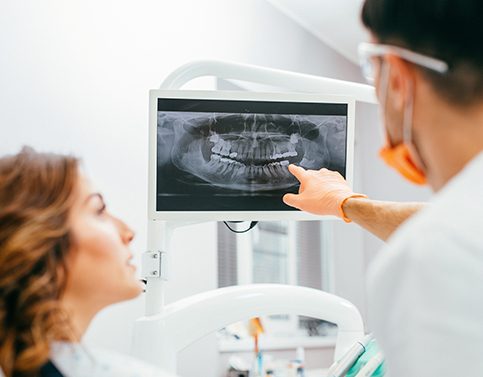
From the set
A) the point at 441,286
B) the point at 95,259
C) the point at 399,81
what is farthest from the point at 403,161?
the point at 95,259

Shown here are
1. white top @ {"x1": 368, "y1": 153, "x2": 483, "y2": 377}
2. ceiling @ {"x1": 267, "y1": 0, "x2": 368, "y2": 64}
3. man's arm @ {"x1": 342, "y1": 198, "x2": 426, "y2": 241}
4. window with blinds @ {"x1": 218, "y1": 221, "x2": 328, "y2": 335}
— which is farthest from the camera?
ceiling @ {"x1": 267, "y1": 0, "x2": 368, "y2": 64}

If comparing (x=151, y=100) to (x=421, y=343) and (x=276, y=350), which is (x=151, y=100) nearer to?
(x=421, y=343)

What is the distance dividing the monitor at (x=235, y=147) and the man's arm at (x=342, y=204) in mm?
37

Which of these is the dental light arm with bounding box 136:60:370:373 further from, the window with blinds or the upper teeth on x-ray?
the window with blinds

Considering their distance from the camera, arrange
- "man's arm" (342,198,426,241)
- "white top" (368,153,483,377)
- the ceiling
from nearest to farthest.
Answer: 1. "white top" (368,153,483,377)
2. "man's arm" (342,198,426,241)
3. the ceiling

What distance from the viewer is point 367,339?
196cm

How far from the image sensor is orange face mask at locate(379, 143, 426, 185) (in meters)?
1.17

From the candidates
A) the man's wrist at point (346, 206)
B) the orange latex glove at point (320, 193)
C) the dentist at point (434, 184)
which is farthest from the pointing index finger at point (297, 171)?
the dentist at point (434, 184)

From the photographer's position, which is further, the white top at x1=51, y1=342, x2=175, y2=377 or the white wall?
Answer: the white wall

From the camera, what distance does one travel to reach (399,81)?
1097 mm

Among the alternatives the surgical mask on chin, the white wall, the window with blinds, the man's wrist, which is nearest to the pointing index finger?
the man's wrist

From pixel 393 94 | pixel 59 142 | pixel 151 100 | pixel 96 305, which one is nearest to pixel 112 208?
pixel 59 142

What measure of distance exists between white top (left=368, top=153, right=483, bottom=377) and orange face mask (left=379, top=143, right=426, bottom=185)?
170 millimetres

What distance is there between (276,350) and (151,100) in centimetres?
251
